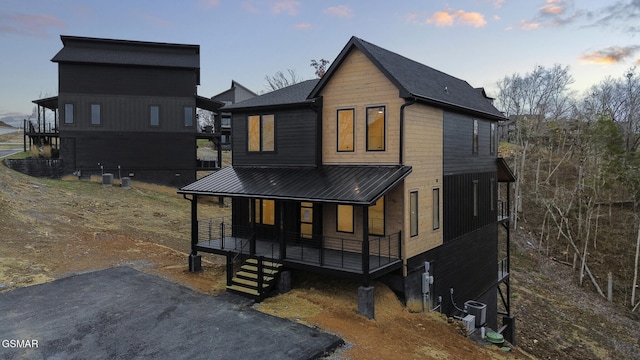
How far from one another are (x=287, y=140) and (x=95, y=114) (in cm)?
2384

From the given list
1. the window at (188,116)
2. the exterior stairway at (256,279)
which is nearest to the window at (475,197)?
the exterior stairway at (256,279)

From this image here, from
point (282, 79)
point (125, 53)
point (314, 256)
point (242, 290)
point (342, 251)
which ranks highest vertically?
point (282, 79)

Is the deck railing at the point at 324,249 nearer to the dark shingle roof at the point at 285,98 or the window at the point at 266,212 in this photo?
the window at the point at 266,212

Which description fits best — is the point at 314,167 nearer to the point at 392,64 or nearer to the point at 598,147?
the point at 392,64

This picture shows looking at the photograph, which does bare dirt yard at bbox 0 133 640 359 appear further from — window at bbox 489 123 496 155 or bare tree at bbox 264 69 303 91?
bare tree at bbox 264 69 303 91

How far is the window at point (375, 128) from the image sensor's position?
1419 centimetres

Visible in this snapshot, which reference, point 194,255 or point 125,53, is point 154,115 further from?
point 194,255

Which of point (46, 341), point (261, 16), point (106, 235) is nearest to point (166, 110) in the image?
point (261, 16)

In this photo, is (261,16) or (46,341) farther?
(261,16)

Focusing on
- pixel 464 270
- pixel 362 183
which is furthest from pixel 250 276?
pixel 464 270

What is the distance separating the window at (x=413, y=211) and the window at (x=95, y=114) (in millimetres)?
28864

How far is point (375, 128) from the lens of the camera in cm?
1435

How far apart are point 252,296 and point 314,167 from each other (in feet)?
17.6

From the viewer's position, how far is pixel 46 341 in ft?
31.9
